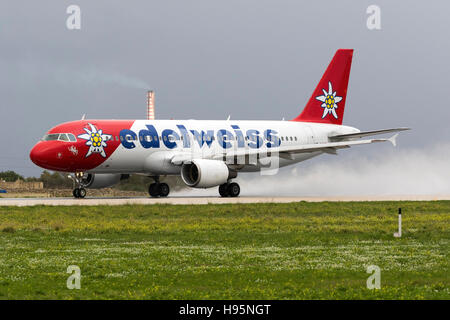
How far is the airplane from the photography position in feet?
142

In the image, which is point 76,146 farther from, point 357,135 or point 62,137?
point 357,135

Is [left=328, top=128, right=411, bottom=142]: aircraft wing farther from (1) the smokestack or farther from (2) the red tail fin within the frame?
(1) the smokestack

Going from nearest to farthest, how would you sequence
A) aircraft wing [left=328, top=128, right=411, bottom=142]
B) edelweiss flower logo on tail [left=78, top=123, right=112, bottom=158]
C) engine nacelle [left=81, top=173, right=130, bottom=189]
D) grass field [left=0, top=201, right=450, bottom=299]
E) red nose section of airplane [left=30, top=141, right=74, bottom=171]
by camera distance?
grass field [left=0, top=201, right=450, bottom=299], red nose section of airplane [left=30, top=141, right=74, bottom=171], edelweiss flower logo on tail [left=78, top=123, right=112, bottom=158], engine nacelle [left=81, top=173, right=130, bottom=189], aircraft wing [left=328, top=128, right=411, bottom=142]

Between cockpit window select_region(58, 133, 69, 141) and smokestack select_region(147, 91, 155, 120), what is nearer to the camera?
cockpit window select_region(58, 133, 69, 141)

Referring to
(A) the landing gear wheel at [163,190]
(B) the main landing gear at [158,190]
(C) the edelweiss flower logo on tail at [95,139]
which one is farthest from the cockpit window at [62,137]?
(A) the landing gear wheel at [163,190]

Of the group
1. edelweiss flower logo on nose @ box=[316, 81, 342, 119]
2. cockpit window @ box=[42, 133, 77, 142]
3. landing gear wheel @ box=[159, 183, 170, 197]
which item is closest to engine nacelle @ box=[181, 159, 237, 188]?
landing gear wheel @ box=[159, 183, 170, 197]

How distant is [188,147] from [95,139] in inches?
239

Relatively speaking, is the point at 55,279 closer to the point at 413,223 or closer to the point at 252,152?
the point at 413,223

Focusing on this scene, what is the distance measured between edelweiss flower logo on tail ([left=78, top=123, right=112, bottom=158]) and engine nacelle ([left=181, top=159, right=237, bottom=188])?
15.2ft

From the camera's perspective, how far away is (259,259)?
18.7 meters

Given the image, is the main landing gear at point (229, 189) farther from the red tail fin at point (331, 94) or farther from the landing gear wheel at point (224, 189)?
the red tail fin at point (331, 94)

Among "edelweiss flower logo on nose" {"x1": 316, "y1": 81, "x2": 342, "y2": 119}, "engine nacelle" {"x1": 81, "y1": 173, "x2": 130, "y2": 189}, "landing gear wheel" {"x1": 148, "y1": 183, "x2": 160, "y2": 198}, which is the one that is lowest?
"landing gear wheel" {"x1": 148, "y1": 183, "x2": 160, "y2": 198}

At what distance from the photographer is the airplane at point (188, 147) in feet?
142

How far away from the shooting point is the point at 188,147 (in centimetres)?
4700
